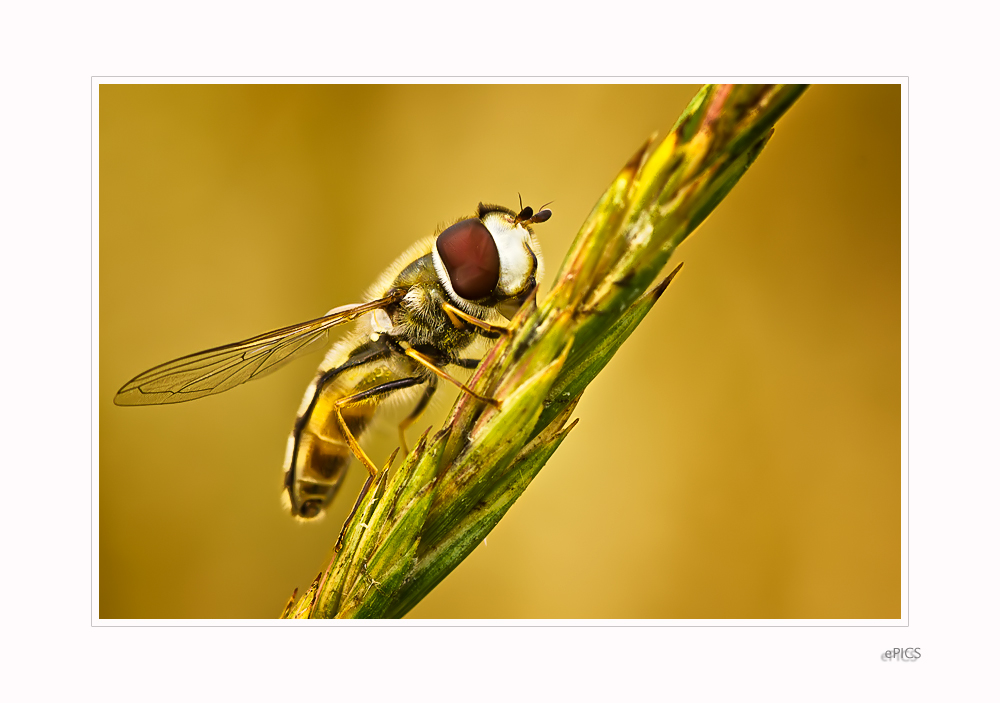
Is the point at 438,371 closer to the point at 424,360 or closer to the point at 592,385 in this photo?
the point at 424,360

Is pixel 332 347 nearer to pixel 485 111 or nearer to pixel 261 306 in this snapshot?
pixel 261 306

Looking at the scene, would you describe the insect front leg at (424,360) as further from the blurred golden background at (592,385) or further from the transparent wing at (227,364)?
the blurred golden background at (592,385)
